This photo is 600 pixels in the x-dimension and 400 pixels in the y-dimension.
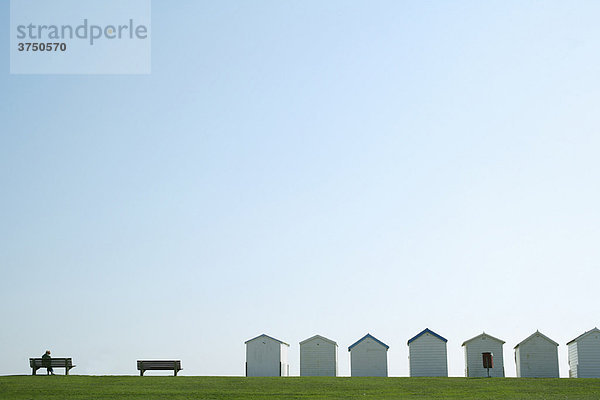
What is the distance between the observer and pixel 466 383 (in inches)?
1930

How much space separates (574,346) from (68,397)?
39.0 meters

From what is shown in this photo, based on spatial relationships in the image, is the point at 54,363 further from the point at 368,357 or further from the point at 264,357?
the point at 368,357

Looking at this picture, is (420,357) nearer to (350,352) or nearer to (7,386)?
(350,352)

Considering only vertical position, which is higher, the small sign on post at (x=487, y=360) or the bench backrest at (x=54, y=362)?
the bench backrest at (x=54, y=362)

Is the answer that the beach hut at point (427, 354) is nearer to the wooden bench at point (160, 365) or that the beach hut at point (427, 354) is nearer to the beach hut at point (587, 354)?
the beach hut at point (587, 354)

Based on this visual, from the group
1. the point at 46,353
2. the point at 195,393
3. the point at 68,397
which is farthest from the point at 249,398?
the point at 46,353

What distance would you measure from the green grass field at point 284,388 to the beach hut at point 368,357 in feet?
32.0

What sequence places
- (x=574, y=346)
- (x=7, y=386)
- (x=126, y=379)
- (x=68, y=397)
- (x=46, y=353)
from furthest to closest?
1. (x=574, y=346)
2. (x=46, y=353)
3. (x=126, y=379)
4. (x=7, y=386)
5. (x=68, y=397)

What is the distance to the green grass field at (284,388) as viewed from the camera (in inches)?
1630

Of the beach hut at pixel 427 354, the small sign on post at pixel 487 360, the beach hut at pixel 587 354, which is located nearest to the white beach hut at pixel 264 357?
the beach hut at pixel 427 354

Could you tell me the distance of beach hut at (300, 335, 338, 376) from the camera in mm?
63500

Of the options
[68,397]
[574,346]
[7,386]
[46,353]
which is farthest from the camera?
[574,346]

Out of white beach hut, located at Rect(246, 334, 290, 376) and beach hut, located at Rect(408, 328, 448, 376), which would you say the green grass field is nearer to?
beach hut, located at Rect(408, 328, 448, 376)

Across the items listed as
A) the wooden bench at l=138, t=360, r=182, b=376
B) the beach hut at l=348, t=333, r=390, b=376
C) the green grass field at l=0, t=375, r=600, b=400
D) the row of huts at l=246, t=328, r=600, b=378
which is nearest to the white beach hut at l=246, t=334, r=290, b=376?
the row of huts at l=246, t=328, r=600, b=378
